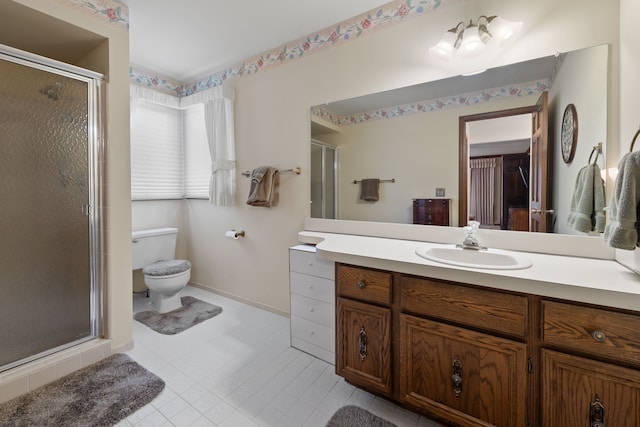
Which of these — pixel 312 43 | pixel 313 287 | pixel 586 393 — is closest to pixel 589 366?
pixel 586 393

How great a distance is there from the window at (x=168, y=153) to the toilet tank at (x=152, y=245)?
0.40 metres

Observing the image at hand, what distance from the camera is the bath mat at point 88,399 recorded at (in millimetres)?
1285

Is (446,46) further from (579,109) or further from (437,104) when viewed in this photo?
Result: (579,109)

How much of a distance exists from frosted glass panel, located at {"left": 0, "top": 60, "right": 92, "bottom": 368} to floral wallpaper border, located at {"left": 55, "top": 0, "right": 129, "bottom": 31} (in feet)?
1.46

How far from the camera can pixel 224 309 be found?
8.29 feet

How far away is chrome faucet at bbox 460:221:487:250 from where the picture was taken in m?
1.46

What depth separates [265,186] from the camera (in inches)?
89.9

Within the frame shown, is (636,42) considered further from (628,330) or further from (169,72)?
(169,72)

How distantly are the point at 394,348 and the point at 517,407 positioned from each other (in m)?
0.48

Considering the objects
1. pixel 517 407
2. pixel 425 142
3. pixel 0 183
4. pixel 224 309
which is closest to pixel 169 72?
pixel 0 183

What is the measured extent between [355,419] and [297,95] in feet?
7.18

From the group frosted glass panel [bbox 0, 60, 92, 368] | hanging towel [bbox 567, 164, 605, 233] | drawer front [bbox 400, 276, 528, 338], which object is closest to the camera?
drawer front [bbox 400, 276, 528, 338]

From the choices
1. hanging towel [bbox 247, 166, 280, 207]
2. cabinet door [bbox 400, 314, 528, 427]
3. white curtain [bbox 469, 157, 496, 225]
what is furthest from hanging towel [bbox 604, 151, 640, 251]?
hanging towel [bbox 247, 166, 280, 207]

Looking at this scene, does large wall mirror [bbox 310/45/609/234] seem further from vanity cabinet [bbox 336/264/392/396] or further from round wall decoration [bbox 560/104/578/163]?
vanity cabinet [bbox 336/264/392/396]
